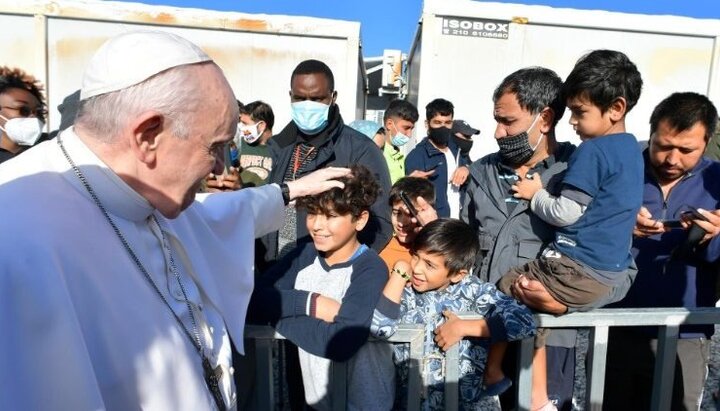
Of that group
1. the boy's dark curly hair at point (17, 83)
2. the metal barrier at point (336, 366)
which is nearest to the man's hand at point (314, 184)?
the metal barrier at point (336, 366)

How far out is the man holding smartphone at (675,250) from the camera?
7.66ft

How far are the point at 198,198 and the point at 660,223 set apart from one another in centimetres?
200

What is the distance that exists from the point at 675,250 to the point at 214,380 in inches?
84.2

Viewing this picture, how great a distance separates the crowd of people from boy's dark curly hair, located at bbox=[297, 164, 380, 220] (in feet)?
0.03

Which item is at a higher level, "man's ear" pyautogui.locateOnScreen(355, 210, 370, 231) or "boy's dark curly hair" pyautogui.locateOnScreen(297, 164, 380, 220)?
"boy's dark curly hair" pyautogui.locateOnScreen(297, 164, 380, 220)

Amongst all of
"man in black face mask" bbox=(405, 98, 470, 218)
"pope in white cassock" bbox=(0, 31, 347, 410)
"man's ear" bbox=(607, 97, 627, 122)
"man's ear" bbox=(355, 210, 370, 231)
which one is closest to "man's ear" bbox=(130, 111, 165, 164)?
"pope in white cassock" bbox=(0, 31, 347, 410)

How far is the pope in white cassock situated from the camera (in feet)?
3.22

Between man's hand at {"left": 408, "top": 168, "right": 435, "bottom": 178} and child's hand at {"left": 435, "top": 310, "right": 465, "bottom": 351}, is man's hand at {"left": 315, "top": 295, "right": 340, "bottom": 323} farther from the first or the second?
man's hand at {"left": 408, "top": 168, "right": 435, "bottom": 178}

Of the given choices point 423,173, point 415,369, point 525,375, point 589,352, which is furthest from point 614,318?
point 423,173

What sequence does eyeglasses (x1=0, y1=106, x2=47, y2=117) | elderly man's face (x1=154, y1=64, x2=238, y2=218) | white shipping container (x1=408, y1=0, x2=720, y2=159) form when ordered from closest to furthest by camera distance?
elderly man's face (x1=154, y1=64, x2=238, y2=218), eyeglasses (x1=0, y1=106, x2=47, y2=117), white shipping container (x1=408, y1=0, x2=720, y2=159)

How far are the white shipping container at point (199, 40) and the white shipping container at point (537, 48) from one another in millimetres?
1447

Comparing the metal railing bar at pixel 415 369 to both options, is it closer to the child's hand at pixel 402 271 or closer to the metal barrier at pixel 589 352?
the metal barrier at pixel 589 352

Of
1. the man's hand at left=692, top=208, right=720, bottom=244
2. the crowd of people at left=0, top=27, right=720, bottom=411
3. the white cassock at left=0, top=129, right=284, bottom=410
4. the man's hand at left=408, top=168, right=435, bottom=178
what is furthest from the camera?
the man's hand at left=408, top=168, right=435, bottom=178

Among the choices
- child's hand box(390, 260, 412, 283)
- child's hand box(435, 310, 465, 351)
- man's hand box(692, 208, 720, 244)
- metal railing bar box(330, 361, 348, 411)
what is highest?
man's hand box(692, 208, 720, 244)
